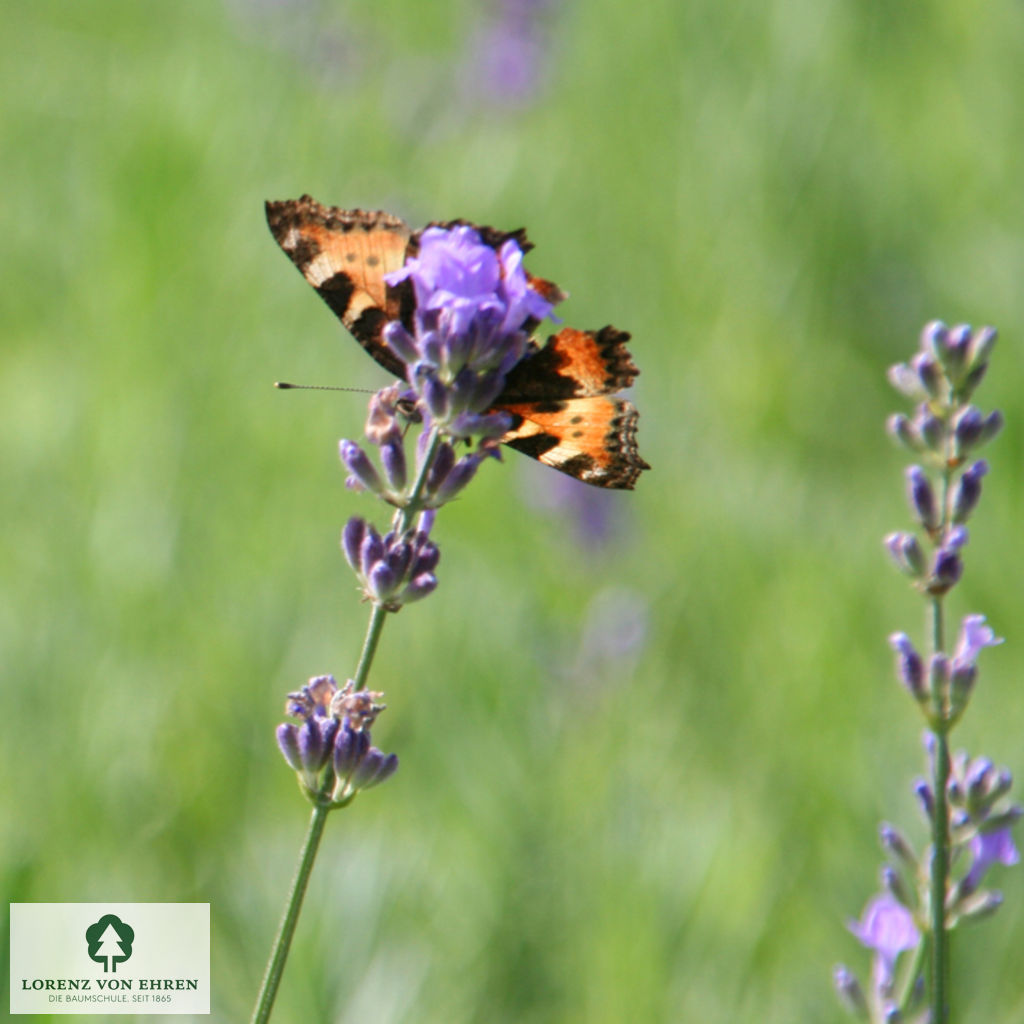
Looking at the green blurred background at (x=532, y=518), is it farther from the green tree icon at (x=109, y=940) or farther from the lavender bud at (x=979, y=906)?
the lavender bud at (x=979, y=906)

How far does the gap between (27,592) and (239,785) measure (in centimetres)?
49

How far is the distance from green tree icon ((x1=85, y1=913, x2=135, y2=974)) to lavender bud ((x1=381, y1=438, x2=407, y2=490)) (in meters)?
0.57

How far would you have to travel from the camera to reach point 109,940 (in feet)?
3.66

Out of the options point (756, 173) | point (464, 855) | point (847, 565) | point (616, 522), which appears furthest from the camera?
point (756, 173)

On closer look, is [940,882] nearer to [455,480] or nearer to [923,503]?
[923,503]

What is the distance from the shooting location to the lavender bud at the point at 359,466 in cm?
77

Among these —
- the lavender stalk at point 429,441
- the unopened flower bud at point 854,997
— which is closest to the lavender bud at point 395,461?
the lavender stalk at point 429,441

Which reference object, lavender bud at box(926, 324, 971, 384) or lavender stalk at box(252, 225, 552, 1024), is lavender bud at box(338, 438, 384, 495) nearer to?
lavender stalk at box(252, 225, 552, 1024)

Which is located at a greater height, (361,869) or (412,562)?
(412,562)

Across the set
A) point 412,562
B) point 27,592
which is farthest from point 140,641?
point 412,562

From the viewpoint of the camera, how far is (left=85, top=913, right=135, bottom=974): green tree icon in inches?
43.1

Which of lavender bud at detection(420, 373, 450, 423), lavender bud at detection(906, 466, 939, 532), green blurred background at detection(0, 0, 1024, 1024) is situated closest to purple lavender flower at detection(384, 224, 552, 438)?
lavender bud at detection(420, 373, 450, 423)

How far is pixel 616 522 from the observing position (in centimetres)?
231

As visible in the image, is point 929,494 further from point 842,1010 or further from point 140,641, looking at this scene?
point 140,641
